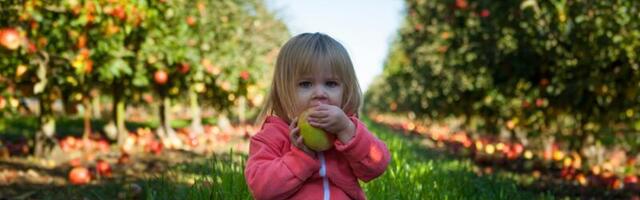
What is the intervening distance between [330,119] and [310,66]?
200 mm

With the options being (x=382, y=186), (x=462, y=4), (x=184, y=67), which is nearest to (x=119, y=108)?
(x=184, y=67)

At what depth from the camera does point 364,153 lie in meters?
→ 2.21

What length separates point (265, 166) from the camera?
223 cm

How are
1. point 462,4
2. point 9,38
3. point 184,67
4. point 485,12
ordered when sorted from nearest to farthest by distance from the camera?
point 9,38, point 485,12, point 462,4, point 184,67

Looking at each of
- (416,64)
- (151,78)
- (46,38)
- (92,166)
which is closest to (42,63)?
(46,38)

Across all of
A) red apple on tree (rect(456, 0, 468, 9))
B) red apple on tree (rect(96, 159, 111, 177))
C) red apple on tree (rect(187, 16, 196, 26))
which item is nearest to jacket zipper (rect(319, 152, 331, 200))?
red apple on tree (rect(96, 159, 111, 177))

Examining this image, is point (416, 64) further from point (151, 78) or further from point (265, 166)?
point (265, 166)

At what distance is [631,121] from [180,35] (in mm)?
5768

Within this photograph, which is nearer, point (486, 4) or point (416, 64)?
point (486, 4)

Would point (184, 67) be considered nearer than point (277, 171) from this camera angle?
No

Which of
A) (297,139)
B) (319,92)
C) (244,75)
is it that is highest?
(244,75)

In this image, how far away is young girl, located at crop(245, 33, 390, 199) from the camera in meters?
2.19

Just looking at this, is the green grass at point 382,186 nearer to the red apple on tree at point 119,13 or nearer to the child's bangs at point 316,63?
the child's bangs at point 316,63

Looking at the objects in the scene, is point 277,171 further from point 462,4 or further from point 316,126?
point 462,4
